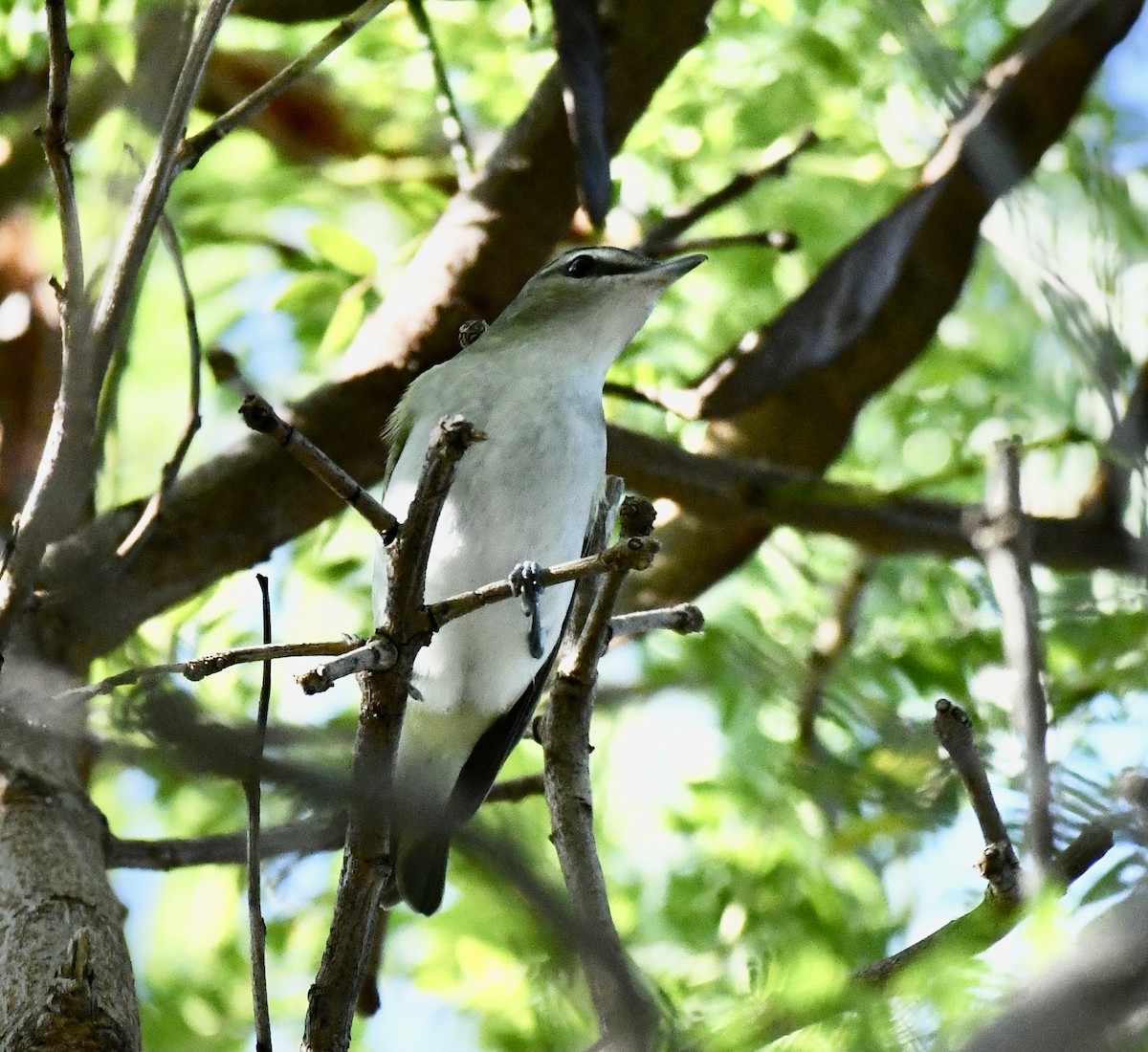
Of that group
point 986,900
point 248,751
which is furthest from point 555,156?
point 248,751

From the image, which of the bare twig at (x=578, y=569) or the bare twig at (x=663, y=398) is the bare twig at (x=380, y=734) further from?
the bare twig at (x=663, y=398)

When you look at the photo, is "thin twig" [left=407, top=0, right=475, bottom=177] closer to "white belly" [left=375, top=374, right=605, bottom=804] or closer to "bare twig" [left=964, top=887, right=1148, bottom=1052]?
"white belly" [left=375, top=374, right=605, bottom=804]

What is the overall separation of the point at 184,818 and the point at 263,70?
2405 millimetres

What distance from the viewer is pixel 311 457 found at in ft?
5.56

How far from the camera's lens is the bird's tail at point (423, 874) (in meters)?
3.13

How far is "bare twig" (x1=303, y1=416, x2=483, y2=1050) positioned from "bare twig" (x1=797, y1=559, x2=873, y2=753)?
1.86 metres

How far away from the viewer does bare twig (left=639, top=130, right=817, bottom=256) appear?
399cm

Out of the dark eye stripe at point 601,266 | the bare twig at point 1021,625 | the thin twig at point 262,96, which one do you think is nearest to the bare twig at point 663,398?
the dark eye stripe at point 601,266

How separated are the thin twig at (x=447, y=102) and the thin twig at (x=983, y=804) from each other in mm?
2358

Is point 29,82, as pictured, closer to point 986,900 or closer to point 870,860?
point 870,860

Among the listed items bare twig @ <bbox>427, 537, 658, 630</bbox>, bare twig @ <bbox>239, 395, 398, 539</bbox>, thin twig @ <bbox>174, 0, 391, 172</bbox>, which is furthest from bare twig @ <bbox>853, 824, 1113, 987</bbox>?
thin twig @ <bbox>174, 0, 391, 172</bbox>

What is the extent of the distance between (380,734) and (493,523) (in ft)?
3.99

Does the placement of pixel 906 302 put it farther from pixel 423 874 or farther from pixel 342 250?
pixel 423 874

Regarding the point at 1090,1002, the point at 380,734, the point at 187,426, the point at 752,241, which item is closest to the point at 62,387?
A: the point at 187,426
